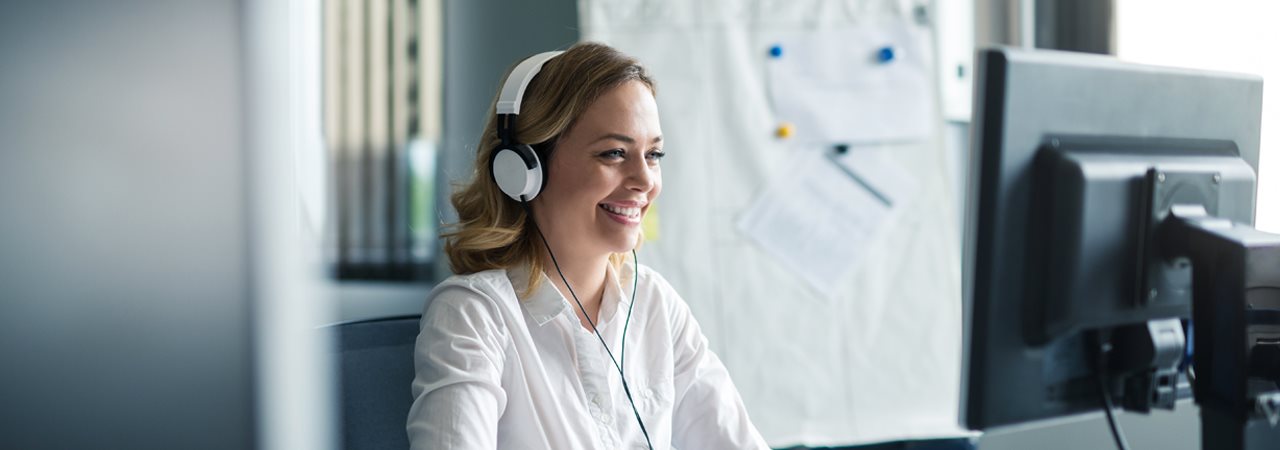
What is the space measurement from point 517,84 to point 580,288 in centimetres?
30

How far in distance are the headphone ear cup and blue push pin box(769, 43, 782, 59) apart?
0.93 meters

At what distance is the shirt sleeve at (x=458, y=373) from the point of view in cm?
105

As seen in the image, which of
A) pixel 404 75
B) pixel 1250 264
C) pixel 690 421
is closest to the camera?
pixel 1250 264

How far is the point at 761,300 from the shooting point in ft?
6.84

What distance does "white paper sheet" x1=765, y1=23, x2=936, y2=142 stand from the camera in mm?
2094

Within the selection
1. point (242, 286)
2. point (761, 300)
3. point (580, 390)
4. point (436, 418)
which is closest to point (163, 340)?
point (242, 286)

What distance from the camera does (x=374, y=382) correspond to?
115cm

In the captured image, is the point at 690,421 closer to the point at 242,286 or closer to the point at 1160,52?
the point at 242,286

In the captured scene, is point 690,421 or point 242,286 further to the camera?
point 690,421

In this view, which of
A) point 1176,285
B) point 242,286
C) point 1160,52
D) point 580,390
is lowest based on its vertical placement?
point 580,390

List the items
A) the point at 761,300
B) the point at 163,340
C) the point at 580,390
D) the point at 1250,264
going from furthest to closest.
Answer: the point at 761,300
the point at 580,390
the point at 1250,264
the point at 163,340

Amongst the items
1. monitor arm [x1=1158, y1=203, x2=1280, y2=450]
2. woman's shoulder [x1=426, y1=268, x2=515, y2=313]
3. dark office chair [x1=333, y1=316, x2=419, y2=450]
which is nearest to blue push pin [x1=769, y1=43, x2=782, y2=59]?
woman's shoulder [x1=426, y1=268, x2=515, y2=313]

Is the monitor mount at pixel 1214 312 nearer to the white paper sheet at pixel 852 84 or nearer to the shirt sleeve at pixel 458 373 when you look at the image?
the shirt sleeve at pixel 458 373

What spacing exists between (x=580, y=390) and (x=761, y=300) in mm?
909
